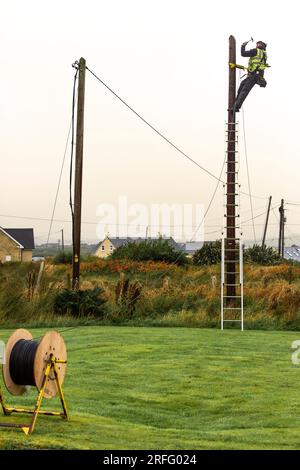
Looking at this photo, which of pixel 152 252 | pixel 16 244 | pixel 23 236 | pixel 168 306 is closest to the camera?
pixel 168 306

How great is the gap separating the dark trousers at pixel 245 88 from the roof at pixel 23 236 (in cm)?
7650

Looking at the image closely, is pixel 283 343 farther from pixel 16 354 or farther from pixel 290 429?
pixel 16 354

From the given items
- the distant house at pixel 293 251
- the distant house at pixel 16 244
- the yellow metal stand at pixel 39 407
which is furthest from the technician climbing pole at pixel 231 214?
the distant house at pixel 293 251

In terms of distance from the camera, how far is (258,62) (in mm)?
23594

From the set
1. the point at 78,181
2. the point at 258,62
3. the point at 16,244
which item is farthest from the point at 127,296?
the point at 16,244

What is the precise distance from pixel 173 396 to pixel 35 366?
3.30 m

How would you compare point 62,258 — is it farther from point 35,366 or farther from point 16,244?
point 35,366

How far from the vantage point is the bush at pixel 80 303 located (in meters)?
23.0

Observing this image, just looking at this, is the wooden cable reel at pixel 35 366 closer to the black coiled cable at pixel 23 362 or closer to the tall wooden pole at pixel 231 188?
the black coiled cable at pixel 23 362

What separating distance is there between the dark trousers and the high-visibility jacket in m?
0.21

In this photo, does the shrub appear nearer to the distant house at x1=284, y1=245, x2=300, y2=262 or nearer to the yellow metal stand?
the yellow metal stand

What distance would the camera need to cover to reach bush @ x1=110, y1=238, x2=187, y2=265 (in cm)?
4512

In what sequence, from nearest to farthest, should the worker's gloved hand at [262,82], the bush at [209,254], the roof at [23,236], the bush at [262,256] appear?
the worker's gloved hand at [262,82], the bush at [209,254], the bush at [262,256], the roof at [23,236]

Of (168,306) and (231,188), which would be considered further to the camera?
(168,306)
